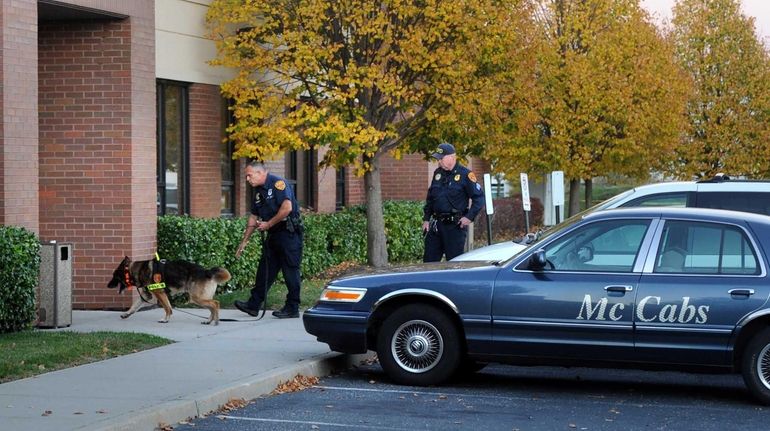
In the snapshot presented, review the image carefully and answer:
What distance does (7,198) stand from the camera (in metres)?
13.6

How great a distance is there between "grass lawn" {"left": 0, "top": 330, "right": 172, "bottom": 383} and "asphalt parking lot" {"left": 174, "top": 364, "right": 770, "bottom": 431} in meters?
1.92

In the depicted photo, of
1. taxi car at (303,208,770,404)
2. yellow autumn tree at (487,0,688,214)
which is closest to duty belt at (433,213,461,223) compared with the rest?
taxi car at (303,208,770,404)

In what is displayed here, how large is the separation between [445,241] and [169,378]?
5.41 meters

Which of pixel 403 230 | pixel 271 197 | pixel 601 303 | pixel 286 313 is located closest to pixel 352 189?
pixel 403 230

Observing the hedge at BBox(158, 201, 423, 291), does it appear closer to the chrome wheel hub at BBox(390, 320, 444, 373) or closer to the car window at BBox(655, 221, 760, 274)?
the chrome wheel hub at BBox(390, 320, 444, 373)

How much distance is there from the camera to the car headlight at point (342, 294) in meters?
10.9

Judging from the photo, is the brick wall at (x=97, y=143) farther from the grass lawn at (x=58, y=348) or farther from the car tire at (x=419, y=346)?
the car tire at (x=419, y=346)

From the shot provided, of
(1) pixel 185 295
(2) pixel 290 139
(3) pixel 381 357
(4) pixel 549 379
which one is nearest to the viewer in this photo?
(3) pixel 381 357

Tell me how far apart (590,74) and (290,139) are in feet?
40.7

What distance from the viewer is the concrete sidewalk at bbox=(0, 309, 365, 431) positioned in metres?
8.76

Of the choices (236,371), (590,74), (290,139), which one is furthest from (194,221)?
(590,74)

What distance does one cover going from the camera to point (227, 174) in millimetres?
20906

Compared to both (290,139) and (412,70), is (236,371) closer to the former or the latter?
(290,139)

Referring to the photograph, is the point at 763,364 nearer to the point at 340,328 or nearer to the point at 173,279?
the point at 340,328
